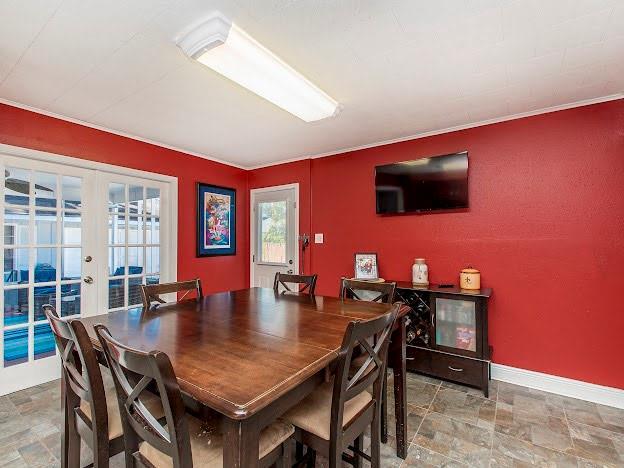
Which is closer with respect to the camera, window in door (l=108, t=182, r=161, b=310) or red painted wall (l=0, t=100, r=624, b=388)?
red painted wall (l=0, t=100, r=624, b=388)

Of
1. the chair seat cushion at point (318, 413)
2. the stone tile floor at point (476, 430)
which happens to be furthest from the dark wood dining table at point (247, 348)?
the stone tile floor at point (476, 430)

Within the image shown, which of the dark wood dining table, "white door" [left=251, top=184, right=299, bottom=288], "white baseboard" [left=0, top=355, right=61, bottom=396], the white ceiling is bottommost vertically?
"white baseboard" [left=0, top=355, right=61, bottom=396]

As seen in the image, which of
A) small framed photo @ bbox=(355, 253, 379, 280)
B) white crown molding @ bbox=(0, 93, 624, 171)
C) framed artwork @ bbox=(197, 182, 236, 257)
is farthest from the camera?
framed artwork @ bbox=(197, 182, 236, 257)

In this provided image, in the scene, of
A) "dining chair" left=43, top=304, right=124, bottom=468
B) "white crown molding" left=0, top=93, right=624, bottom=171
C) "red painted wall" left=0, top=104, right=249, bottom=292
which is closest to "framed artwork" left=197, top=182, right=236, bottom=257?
"red painted wall" left=0, top=104, right=249, bottom=292

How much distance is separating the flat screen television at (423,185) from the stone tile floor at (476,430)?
5.61ft

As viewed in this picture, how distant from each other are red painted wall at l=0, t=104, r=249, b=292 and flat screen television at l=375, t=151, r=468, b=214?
219cm

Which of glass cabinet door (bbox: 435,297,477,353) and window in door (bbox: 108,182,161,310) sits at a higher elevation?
window in door (bbox: 108,182,161,310)

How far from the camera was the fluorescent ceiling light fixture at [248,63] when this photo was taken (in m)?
1.61

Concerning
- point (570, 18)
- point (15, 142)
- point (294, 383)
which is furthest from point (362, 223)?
point (15, 142)

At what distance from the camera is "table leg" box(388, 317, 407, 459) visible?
1.79 m

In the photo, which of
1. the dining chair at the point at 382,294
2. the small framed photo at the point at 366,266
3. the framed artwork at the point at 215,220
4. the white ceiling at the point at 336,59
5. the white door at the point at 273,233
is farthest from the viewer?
the white door at the point at 273,233

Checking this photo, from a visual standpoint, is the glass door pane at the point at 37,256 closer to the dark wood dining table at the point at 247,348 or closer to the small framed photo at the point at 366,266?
the dark wood dining table at the point at 247,348

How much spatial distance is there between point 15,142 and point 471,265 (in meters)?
4.17

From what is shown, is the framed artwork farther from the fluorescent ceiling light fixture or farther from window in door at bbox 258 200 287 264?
the fluorescent ceiling light fixture
